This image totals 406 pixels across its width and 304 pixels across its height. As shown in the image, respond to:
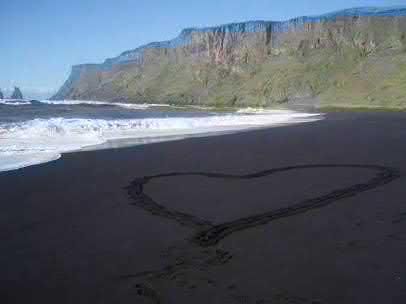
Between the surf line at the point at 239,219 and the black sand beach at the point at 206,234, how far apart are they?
0.02 meters

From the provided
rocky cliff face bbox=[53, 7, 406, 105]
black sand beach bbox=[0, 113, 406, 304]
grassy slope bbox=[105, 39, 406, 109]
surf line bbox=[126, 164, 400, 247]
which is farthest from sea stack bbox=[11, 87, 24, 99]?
surf line bbox=[126, 164, 400, 247]

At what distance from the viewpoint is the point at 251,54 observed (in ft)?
440

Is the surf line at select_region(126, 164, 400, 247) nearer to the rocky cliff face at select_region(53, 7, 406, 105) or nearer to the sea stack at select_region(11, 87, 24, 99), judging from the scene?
the rocky cliff face at select_region(53, 7, 406, 105)

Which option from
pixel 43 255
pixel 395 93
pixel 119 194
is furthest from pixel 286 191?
pixel 395 93

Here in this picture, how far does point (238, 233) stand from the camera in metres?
5.80

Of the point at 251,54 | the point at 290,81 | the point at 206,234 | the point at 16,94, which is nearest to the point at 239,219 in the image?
the point at 206,234

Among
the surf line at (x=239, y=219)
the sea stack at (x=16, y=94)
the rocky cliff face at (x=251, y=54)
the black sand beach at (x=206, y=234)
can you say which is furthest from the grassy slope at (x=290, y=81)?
the black sand beach at (x=206, y=234)

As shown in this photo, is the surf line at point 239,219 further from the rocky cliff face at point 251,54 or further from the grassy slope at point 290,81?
the rocky cliff face at point 251,54

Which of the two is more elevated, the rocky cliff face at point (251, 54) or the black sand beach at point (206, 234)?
the rocky cliff face at point (251, 54)

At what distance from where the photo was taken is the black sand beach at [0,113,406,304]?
4.16 m

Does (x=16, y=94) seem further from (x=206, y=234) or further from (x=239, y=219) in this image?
(x=206, y=234)

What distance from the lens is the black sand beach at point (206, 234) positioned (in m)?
4.16

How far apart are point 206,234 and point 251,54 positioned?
133059 mm

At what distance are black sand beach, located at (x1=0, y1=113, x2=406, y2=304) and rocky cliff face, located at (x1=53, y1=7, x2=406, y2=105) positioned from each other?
88.4 metres
